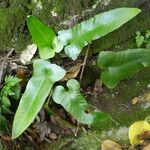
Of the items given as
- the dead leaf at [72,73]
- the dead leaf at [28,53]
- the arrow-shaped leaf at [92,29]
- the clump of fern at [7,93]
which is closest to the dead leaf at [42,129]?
the clump of fern at [7,93]

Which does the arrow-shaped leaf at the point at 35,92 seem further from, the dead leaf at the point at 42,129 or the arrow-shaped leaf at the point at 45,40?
the dead leaf at the point at 42,129

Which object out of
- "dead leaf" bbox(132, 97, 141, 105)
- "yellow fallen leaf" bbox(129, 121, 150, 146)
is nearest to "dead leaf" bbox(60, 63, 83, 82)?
"dead leaf" bbox(132, 97, 141, 105)

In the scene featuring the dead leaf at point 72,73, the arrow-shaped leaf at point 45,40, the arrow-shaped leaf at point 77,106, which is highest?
the arrow-shaped leaf at point 45,40

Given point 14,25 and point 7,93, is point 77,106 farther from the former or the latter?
point 14,25

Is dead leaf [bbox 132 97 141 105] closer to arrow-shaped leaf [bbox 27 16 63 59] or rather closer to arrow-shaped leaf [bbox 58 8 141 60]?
arrow-shaped leaf [bbox 58 8 141 60]

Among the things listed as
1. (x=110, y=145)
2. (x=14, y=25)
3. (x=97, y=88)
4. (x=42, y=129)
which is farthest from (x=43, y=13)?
(x=110, y=145)

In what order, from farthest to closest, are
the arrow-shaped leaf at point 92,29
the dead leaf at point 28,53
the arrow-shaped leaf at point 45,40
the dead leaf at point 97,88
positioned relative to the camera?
the dead leaf at point 97,88
the dead leaf at point 28,53
the arrow-shaped leaf at point 45,40
the arrow-shaped leaf at point 92,29
